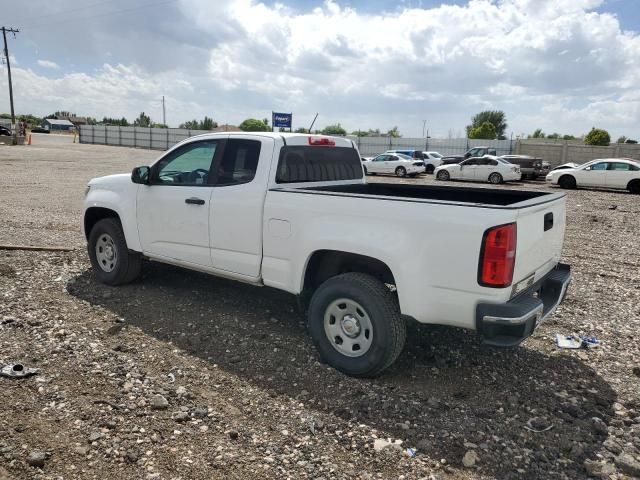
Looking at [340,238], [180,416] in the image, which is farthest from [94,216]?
[340,238]

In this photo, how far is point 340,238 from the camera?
3.73 m

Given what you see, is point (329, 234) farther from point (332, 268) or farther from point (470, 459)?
point (470, 459)

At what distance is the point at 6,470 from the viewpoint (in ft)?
8.89

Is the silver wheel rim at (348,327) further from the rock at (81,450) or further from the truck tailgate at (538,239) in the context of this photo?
the rock at (81,450)

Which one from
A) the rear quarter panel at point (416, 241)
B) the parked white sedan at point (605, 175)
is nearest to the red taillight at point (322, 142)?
the rear quarter panel at point (416, 241)

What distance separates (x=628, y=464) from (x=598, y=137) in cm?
5902

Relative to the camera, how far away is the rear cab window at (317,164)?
4578mm

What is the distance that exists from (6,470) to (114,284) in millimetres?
3236

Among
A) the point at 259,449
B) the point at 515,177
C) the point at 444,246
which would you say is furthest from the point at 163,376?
the point at 515,177

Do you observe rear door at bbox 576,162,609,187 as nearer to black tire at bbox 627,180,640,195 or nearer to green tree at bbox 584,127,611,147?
black tire at bbox 627,180,640,195

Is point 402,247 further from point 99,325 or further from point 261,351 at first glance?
point 99,325

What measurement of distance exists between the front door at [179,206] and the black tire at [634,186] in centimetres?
2103

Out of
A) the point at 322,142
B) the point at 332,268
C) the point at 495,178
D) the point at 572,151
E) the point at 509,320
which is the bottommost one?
the point at 509,320

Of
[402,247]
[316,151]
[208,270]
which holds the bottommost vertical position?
[208,270]
